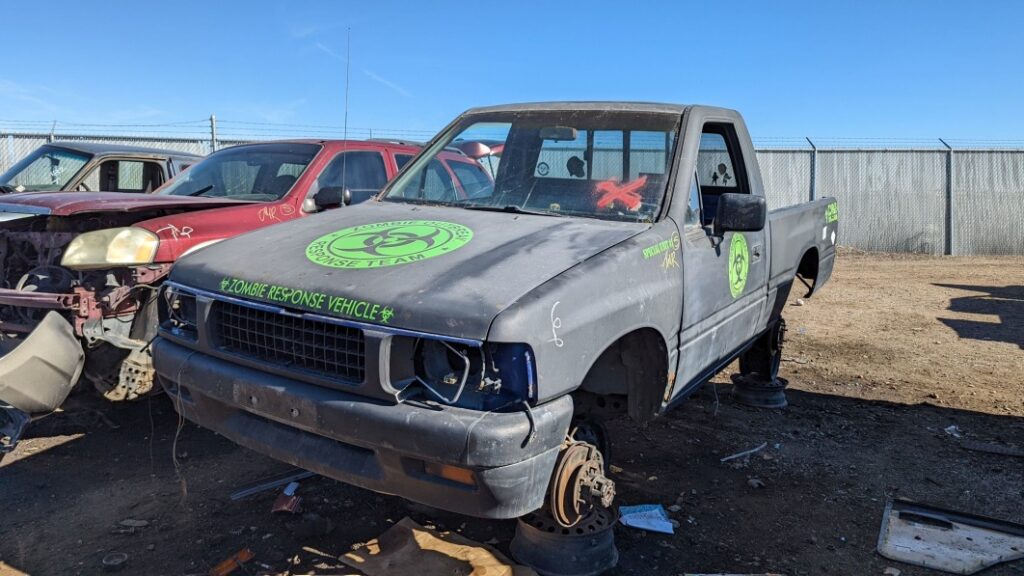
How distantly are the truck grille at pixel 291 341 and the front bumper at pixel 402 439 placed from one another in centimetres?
8

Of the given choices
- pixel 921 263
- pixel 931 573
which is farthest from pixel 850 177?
pixel 931 573

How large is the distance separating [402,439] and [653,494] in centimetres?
198

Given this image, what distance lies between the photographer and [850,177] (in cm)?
1588

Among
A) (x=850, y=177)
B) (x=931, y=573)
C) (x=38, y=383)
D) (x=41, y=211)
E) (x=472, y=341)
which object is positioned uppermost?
(x=850, y=177)

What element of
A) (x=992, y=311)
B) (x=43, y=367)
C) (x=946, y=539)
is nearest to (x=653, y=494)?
(x=946, y=539)

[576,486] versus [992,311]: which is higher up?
[992,311]

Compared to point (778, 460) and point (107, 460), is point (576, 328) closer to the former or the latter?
point (778, 460)

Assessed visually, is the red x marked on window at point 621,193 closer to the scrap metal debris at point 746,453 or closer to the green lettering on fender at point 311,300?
the green lettering on fender at point 311,300

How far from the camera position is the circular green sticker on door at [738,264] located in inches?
158

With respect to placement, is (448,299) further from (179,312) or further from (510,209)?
(179,312)

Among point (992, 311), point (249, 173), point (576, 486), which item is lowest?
point (576, 486)

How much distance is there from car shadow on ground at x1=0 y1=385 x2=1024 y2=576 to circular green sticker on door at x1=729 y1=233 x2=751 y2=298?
111 cm

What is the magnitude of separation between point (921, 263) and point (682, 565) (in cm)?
1394

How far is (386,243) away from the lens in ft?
10.7
